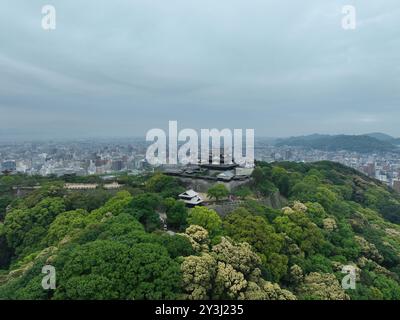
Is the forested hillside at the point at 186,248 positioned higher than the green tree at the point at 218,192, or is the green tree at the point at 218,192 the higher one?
the green tree at the point at 218,192

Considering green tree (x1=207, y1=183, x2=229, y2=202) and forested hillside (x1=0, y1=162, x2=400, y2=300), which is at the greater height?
green tree (x1=207, y1=183, x2=229, y2=202)

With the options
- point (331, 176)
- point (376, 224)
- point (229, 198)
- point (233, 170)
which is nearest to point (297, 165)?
point (331, 176)

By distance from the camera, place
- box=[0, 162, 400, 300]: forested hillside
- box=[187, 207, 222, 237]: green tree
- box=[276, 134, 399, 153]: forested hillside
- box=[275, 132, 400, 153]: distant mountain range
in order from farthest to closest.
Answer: box=[275, 132, 400, 153]: distant mountain range, box=[276, 134, 399, 153]: forested hillside, box=[187, 207, 222, 237]: green tree, box=[0, 162, 400, 300]: forested hillside

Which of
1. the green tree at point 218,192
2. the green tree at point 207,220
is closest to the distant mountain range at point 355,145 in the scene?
the green tree at point 218,192

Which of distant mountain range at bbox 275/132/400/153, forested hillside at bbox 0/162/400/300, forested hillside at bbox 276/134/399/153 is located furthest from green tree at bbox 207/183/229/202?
distant mountain range at bbox 275/132/400/153

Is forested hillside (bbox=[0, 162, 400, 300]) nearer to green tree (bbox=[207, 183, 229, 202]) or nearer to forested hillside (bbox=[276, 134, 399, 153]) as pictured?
green tree (bbox=[207, 183, 229, 202])

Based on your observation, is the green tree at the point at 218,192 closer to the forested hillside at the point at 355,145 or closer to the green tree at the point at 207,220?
the green tree at the point at 207,220

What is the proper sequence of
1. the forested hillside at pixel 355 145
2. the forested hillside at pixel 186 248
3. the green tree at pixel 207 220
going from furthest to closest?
the forested hillside at pixel 355 145, the green tree at pixel 207 220, the forested hillside at pixel 186 248

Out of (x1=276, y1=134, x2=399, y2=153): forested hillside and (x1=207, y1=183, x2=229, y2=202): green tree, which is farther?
(x1=276, y1=134, x2=399, y2=153): forested hillside
